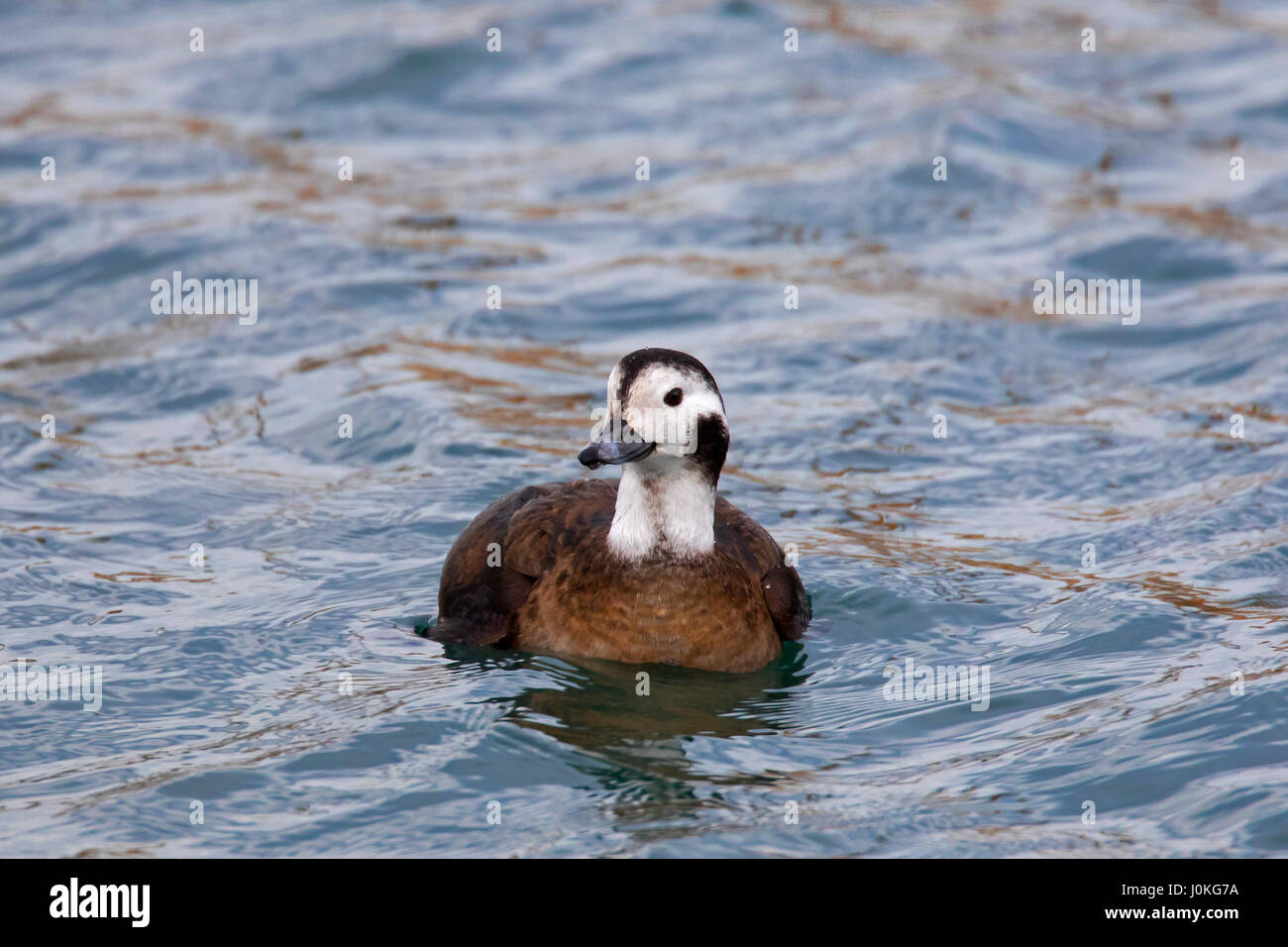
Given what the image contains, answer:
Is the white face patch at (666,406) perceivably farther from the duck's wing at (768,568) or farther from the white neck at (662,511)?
the duck's wing at (768,568)

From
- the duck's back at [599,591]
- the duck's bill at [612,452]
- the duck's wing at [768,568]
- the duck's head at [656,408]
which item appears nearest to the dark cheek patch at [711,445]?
the duck's head at [656,408]

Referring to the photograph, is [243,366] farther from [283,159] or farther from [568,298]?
[283,159]

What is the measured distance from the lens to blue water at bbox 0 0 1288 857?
7.09 m

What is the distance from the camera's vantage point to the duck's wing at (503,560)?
8156 millimetres

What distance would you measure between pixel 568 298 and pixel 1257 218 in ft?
22.2

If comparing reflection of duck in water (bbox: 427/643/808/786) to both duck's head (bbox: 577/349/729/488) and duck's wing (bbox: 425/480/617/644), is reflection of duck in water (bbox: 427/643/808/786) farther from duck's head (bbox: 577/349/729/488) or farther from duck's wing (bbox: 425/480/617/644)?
duck's head (bbox: 577/349/729/488)

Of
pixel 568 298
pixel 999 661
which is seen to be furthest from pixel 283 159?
pixel 999 661

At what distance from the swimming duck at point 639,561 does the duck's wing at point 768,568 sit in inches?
0.4

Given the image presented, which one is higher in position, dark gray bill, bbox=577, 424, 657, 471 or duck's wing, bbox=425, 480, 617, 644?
dark gray bill, bbox=577, 424, 657, 471

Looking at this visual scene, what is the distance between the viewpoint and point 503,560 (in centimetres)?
827

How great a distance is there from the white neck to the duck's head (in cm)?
17

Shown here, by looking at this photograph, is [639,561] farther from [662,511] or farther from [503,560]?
[503,560]

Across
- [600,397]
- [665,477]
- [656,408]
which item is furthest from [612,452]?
[600,397]

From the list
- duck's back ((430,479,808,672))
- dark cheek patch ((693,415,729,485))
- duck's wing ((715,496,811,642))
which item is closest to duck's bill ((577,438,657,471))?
dark cheek patch ((693,415,729,485))
